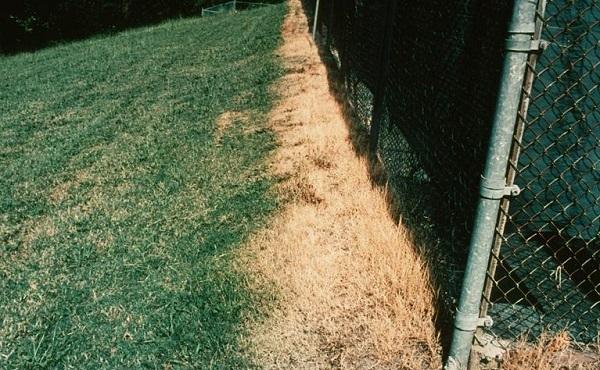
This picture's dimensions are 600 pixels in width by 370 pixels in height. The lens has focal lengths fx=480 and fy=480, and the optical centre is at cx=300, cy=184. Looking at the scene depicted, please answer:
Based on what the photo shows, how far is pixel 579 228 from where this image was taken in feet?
8.25

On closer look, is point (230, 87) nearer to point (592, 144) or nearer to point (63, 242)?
point (63, 242)

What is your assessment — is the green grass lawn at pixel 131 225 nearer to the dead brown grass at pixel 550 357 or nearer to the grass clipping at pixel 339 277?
the grass clipping at pixel 339 277

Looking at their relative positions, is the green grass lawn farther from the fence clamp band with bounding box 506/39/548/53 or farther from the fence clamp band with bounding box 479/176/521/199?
the fence clamp band with bounding box 506/39/548/53

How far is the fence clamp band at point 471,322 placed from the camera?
1.92 m

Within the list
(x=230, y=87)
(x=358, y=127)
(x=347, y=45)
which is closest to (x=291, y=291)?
(x=358, y=127)

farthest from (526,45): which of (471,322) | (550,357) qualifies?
(550,357)

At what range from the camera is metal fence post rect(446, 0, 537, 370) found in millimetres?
1557

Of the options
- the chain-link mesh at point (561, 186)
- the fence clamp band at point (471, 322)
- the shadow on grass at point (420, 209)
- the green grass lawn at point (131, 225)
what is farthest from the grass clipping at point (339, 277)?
the chain-link mesh at point (561, 186)

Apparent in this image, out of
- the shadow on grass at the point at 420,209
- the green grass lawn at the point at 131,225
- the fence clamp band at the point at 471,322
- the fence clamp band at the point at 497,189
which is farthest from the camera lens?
the shadow on grass at the point at 420,209

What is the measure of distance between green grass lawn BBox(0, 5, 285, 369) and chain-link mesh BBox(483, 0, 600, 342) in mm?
1403

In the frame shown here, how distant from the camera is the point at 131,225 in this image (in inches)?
136

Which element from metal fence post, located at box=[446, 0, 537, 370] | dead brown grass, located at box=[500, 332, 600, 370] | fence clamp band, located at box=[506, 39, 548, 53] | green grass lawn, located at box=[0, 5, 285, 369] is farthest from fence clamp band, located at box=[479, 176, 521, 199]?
green grass lawn, located at box=[0, 5, 285, 369]

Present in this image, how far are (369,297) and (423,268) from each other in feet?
1.16

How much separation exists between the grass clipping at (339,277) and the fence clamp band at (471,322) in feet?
0.99
